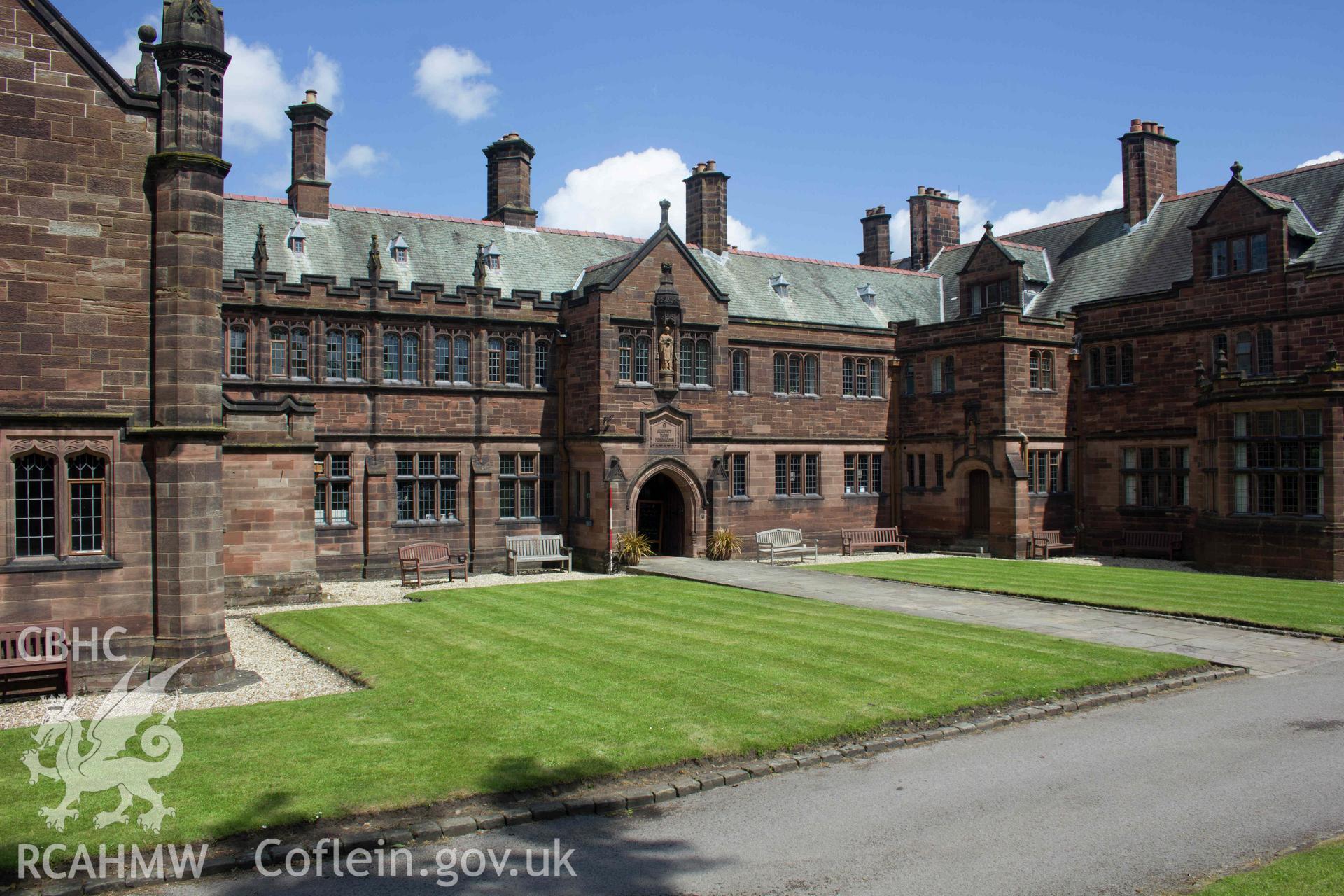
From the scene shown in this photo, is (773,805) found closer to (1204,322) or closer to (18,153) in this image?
(18,153)

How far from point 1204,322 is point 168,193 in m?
28.7

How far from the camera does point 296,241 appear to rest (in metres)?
30.1

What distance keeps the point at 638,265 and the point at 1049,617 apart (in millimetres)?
16716

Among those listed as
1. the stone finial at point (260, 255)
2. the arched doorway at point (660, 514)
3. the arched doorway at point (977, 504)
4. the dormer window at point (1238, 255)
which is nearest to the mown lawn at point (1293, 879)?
the arched doorway at point (660, 514)

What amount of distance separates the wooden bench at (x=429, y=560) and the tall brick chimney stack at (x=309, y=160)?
1093cm

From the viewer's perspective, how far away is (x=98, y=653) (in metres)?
14.7

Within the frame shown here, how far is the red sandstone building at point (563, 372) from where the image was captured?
14820 millimetres

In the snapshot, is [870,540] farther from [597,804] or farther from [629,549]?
[597,804]

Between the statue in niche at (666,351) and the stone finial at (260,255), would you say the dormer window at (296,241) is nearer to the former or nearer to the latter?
the stone finial at (260,255)

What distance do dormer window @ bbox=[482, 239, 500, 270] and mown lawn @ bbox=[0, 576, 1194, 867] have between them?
14601 millimetres

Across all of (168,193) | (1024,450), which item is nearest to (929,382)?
(1024,450)

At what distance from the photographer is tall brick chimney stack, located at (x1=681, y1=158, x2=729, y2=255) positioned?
36.9 m

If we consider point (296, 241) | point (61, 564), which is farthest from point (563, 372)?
point (61, 564)

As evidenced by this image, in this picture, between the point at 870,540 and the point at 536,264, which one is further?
the point at 870,540
